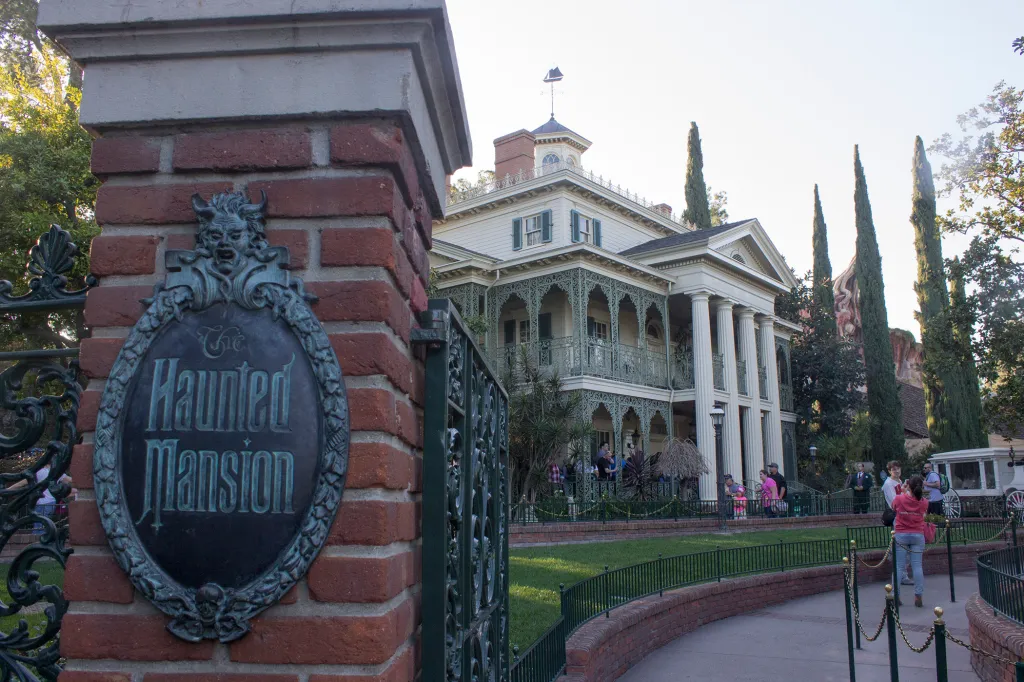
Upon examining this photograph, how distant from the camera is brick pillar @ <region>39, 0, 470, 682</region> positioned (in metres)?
1.81

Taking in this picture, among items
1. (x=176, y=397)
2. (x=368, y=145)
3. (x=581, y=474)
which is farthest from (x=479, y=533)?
(x=581, y=474)

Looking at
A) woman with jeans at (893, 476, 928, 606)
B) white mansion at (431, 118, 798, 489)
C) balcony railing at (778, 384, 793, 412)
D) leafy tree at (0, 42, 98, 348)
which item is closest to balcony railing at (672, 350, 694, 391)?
white mansion at (431, 118, 798, 489)

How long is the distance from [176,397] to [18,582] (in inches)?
Answer: 37.9

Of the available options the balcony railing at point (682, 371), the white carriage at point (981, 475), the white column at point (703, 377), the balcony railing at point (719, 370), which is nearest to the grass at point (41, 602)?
the white column at point (703, 377)

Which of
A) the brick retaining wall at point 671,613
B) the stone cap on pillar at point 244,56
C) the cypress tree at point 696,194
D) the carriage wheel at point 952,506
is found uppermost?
the cypress tree at point 696,194

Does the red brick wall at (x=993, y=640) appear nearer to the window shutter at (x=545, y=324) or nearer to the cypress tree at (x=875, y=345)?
the window shutter at (x=545, y=324)

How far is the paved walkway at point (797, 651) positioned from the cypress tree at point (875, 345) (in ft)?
89.4

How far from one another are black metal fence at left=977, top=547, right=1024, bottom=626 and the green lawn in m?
4.20

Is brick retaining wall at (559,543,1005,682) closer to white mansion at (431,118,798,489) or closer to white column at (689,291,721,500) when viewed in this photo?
white mansion at (431,118,798,489)

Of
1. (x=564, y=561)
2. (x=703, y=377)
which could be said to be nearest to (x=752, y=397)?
(x=703, y=377)

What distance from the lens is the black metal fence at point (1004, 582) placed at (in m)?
7.57

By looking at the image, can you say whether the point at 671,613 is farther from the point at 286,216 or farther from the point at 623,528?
the point at 286,216

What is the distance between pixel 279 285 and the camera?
1.95 meters

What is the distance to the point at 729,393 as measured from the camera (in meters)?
29.4
